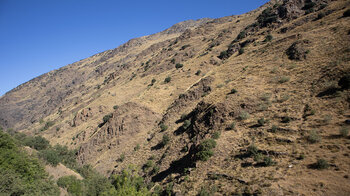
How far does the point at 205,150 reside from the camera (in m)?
16.1

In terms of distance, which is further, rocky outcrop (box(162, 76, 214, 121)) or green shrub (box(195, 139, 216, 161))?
rocky outcrop (box(162, 76, 214, 121))

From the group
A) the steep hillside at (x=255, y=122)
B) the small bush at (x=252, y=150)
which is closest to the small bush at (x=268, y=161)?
the steep hillside at (x=255, y=122)

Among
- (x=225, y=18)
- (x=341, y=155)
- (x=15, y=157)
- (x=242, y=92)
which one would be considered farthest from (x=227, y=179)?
(x=225, y=18)

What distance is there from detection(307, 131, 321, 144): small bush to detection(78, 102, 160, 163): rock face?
23812 millimetres

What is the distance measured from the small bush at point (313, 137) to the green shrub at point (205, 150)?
289 inches

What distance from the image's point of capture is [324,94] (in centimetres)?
1616

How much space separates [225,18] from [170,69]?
175 ft

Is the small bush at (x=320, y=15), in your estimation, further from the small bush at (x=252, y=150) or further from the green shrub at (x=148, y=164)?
the green shrub at (x=148, y=164)

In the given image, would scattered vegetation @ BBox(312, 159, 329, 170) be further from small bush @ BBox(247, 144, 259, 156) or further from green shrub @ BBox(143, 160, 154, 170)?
green shrub @ BBox(143, 160, 154, 170)

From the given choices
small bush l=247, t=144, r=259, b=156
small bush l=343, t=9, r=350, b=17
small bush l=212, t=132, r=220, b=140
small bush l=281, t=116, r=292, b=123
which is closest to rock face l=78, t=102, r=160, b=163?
small bush l=212, t=132, r=220, b=140

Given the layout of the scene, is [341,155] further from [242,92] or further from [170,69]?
[170,69]

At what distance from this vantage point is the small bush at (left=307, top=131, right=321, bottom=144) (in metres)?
12.3

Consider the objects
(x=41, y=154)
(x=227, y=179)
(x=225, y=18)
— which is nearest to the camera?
(x=227, y=179)

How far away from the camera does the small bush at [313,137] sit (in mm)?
12305
